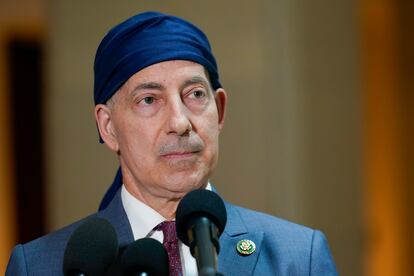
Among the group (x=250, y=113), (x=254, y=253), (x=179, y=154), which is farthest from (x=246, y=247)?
(x=250, y=113)

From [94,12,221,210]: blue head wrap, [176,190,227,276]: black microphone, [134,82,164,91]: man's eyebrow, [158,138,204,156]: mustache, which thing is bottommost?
[176,190,227,276]: black microphone

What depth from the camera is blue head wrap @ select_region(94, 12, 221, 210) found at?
8.38 ft

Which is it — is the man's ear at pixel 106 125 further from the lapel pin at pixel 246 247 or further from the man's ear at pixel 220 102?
the lapel pin at pixel 246 247

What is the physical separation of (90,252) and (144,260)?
12 centimetres

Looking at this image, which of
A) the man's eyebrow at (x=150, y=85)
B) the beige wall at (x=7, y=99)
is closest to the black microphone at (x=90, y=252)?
the man's eyebrow at (x=150, y=85)

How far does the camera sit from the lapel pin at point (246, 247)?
258 centimetres

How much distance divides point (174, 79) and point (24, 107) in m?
4.69

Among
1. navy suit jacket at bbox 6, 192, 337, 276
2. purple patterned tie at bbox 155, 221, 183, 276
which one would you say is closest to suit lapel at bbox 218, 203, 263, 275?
navy suit jacket at bbox 6, 192, 337, 276

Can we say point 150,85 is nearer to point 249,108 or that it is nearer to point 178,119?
point 178,119

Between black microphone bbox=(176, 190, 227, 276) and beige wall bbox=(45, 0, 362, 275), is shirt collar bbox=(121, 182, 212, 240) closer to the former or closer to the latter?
black microphone bbox=(176, 190, 227, 276)

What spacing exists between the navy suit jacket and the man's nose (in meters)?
0.31

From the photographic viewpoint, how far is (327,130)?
18.7ft

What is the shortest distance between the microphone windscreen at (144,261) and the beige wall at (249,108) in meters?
2.75

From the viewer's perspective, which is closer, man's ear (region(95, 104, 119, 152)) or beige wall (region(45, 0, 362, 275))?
man's ear (region(95, 104, 119, 152))
